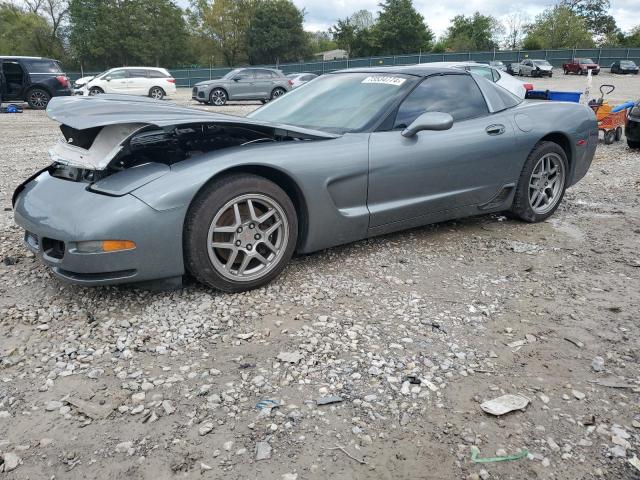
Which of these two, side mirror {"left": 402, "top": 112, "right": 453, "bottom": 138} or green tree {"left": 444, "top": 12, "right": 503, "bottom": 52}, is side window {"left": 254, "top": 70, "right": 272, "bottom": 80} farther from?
green tree {"left": 444, "top": 12, "right": 503, "bottom": 52}

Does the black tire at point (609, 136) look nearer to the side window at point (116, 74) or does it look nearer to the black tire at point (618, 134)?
the black tire at point (618, 134)

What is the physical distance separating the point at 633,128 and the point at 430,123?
6848 millimetres

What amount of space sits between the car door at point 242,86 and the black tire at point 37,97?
645 cm

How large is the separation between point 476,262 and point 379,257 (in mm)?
680

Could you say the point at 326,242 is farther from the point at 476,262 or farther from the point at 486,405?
the point at 486,405

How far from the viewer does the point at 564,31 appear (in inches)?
2943

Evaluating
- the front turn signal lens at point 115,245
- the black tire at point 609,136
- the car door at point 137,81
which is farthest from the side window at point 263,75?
the front turn signal lens at point 115,245

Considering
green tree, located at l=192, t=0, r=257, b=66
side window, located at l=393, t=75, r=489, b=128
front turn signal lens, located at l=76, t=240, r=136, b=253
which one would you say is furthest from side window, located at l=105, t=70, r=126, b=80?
green tree, located at l=192, t=0, r=257, b=66

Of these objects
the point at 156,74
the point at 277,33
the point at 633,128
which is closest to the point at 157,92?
the point at 156,74

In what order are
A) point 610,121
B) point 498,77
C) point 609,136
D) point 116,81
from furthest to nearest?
1. point 116,81
2. point 498,77
3. point 609,136
4. point 610,121

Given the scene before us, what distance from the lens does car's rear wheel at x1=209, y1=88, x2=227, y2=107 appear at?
19.7m

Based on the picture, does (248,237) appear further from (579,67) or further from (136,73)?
(579,67)

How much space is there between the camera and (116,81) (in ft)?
66.0

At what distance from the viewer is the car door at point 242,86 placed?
20109 mm
